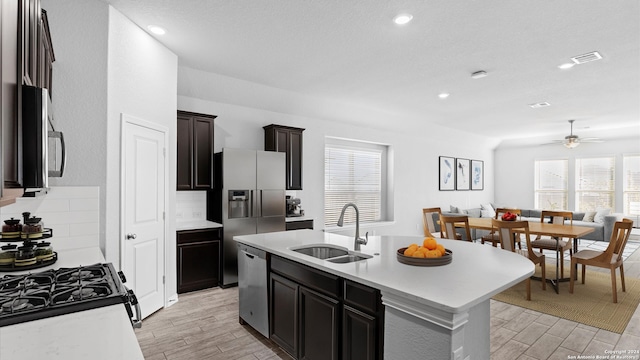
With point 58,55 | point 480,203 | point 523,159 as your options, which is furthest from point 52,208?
point 523,159

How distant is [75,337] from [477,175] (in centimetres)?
1085

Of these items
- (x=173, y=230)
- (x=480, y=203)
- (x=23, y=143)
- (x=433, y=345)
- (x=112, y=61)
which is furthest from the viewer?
(x=480, y=203)

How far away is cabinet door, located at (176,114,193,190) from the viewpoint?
439 centimetres

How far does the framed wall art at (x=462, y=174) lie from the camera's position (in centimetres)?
961

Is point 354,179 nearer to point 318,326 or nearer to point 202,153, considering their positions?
point 202,153

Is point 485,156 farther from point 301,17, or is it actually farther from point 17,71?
point 17,71

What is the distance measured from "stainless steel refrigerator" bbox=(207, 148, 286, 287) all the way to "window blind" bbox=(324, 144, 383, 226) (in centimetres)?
182

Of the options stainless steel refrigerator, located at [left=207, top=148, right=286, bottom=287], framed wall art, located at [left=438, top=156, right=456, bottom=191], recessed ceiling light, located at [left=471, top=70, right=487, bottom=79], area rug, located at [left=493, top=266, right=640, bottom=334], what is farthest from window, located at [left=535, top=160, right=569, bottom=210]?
stainless steel refrigerator, located at [left=207, top=148, right=286, bottom=287]

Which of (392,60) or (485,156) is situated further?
(485,156)

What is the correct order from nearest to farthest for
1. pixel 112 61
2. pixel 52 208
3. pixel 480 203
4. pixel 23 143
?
pixel 23 143 < pixel 52 208 < pixel 112 61 < pixel 480 203

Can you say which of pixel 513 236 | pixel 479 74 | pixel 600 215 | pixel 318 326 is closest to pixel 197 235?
pixel 318 326

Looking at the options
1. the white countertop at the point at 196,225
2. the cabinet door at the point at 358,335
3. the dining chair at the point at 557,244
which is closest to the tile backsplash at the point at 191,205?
the white countertop at the point at 196,225

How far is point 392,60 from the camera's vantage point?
4.07 m

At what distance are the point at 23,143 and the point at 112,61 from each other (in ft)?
9.19
